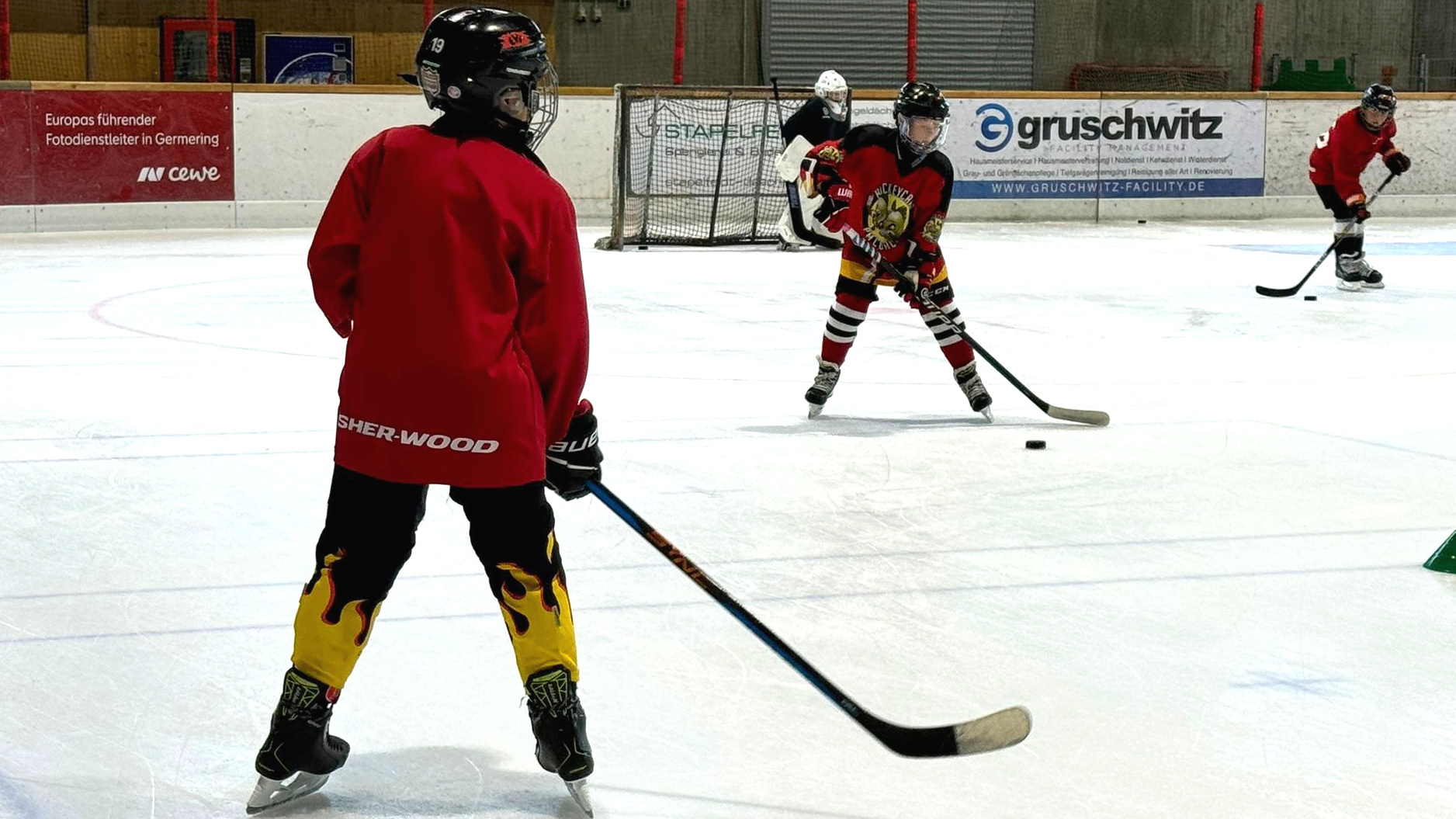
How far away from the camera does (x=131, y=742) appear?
2.52 meters

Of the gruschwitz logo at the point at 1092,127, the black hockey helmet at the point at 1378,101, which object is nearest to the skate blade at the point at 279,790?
the black hockey helmet at the point at 1378,101

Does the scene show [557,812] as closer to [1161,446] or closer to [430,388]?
[430,388]

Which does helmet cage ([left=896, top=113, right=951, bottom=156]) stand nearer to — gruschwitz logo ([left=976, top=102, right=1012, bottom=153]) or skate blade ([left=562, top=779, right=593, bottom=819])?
skate blade ([left=562, top=779, right=593, bottom=819])

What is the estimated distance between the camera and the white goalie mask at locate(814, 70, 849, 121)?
440 inches

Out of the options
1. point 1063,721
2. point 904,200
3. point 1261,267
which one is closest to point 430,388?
point 1063,721

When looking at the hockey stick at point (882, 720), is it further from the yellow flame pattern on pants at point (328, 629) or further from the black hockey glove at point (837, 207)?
the black hockey glove at point (837, 207)

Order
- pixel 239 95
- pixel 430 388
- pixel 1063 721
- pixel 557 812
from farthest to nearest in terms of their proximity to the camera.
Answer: pixel 239 95
pixel 1063 721
pixel 557 812
pixel 430 388

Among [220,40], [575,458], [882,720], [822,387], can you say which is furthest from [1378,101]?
[220,40]

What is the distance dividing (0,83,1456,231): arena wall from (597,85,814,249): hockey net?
2.66 feet

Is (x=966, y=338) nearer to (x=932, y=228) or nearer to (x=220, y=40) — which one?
(x=932, y=228)

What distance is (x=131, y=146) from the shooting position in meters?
11.4

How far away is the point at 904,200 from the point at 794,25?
13.1 meters

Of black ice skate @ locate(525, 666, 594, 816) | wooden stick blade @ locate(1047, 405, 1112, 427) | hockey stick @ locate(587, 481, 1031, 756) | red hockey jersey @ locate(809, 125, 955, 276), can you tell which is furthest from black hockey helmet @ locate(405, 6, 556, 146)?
wooden stick blade @ locate(1047, 405, 1112, 427)

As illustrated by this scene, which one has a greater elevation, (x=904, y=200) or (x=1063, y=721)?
(x=904, y=200)
